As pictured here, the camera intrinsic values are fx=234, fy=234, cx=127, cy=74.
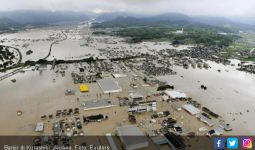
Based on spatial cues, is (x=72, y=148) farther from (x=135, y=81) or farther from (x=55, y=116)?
(x=135, y=81)

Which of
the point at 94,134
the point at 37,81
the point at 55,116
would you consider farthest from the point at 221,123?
the point at 37,81

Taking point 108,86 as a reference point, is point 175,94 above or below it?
below

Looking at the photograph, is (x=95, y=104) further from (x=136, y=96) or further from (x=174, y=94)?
(x=174, y=94)

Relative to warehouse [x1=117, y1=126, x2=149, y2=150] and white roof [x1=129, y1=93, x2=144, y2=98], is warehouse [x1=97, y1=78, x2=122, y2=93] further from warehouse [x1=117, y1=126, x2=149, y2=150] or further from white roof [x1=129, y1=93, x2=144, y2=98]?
warehouse [x1=117, y1=126, x2=149, y2=150]

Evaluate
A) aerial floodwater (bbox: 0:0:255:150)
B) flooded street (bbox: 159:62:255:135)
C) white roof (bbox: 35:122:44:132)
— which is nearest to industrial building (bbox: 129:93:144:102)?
aerial floodwater (bbox: 0:0:255:150)

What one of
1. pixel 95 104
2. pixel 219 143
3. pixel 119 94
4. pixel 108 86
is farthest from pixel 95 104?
pixel 219 143
